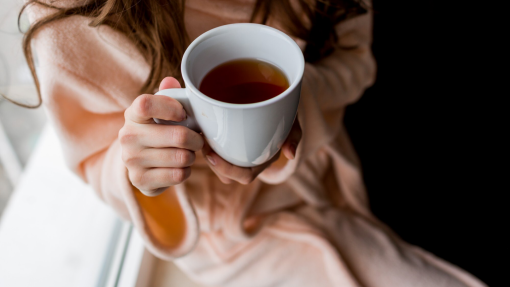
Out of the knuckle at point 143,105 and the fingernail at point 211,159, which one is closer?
the knuckle at point 143,105

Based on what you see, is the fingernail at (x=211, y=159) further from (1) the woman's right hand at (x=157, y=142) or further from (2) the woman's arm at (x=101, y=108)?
(2) the woman's arm at (x=101, y=108)

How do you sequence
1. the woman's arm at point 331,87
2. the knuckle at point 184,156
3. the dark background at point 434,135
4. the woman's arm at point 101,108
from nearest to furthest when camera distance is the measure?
1. the knuckle at point 184,156
2. the woman's arm at point 101,108
3. the woman's arm at point 331,87
4. the dark background at point 434,135

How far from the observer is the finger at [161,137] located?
1.49 feet

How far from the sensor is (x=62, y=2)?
1.92ft

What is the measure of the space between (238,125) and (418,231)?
96 cm

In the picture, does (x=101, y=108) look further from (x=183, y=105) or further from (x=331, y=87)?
(x=331, y=87)

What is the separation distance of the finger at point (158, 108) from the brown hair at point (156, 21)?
0.63ft

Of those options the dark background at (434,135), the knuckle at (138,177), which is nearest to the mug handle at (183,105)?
the knuckle at (138,177)

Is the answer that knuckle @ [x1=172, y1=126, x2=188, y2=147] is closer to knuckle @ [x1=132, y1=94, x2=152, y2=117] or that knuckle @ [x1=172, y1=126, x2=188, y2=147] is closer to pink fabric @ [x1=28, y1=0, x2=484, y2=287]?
knuckle @ [x1=132, y1=94, x2=152, y2=117]

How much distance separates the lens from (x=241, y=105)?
376 millimetres

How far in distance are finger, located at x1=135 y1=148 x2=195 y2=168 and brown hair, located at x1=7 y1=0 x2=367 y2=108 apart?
0.19m

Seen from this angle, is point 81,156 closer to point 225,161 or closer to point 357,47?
point 225,161

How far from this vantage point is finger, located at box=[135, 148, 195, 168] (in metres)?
0.48

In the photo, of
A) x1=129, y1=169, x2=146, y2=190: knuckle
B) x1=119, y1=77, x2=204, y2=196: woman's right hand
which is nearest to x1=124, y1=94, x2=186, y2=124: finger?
x1=119, y1=77, x2=204, y2=196: woman's right hand
